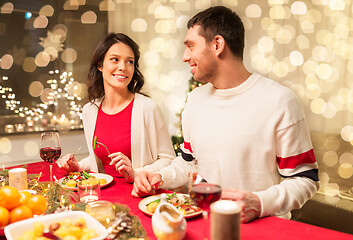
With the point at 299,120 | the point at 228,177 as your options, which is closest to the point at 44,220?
the point at 228,177

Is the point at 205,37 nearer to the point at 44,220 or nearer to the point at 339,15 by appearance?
the point at 44,220

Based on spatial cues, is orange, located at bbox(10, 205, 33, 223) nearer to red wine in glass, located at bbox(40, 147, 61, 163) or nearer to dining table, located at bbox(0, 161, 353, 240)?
dining table, located at bbox(0, 161, 353, 240)

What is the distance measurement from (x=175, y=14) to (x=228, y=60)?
3.41 metres

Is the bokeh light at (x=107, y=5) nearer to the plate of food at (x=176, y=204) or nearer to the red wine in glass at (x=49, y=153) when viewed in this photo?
the red wine in glass at (x=49, y=153)

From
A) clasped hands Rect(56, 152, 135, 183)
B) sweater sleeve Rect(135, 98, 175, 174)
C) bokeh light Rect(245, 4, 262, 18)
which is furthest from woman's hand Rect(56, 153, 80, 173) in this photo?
bokeh light Rect(245, 4, 262, 18)

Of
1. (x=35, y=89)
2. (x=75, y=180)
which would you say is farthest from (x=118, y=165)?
(x=35, y=89)

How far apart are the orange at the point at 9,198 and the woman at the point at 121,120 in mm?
1013

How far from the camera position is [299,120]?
142cm

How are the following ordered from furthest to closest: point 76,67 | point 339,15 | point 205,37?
point 76,67 → point 339,15 → point 205,37

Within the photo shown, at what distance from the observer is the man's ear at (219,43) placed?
161 cm

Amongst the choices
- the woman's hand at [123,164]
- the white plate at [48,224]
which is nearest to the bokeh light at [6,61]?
the woman's hand at [123,164]

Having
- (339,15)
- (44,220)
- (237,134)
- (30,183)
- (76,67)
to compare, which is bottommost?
(30,183)

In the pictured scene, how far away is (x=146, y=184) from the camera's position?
1.37m

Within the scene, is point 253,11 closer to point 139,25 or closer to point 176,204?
point 139,25
